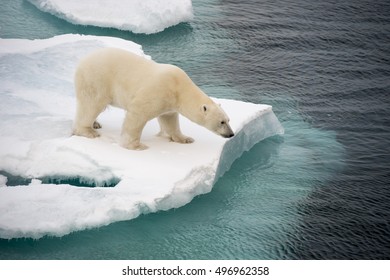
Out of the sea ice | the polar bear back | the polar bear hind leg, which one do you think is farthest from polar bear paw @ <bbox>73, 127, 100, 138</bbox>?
the sea ice

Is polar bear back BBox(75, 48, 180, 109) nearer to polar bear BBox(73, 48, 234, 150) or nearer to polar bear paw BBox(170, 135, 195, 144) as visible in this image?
polar bear BBox(73, 48, 234, 150)

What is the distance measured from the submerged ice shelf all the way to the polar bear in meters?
0.16

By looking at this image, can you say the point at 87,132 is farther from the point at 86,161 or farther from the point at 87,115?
the point at 86,161

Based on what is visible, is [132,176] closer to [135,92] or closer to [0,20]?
[135,92]

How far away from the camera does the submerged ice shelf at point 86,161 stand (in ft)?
12.5

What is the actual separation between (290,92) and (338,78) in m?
0.56

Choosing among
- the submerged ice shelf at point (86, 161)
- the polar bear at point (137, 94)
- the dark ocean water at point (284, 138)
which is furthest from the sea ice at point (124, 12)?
the polar bear at point (137, 94)

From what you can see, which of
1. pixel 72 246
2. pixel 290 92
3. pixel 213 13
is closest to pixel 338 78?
pixel 290 92

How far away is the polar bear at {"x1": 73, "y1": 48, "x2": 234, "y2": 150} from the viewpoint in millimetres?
4234

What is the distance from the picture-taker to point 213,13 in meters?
7.60

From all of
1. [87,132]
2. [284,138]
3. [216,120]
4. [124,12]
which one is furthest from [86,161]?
[124,12]

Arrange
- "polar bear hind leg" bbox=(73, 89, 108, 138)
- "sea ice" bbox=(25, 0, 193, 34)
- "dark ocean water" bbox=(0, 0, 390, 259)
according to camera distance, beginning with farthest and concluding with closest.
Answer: "sea ice" bbox=(25, 0, 193, 34)
"polar bear hind leg" bbox=(73, 89, 108, 138)
"dark ocean water" bbox=(0, 0, 390, 259)

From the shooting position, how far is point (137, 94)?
4.23 metres

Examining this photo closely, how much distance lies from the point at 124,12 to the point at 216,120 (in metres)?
3.01
